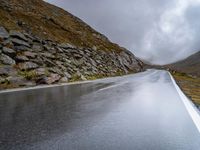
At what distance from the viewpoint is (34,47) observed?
36.9 metres

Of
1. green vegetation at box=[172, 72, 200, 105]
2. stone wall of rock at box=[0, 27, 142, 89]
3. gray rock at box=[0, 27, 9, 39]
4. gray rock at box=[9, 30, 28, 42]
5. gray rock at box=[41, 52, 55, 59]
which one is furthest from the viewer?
gray rock at box=[41, 52, 55, 59]

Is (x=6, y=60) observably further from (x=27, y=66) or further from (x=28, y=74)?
(x=28, y=74)

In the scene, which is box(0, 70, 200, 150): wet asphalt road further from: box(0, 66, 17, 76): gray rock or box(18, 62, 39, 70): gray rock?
box(18, 62, 39, 70): gray rock

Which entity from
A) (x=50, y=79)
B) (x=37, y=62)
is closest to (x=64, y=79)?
(x=37, y=62)

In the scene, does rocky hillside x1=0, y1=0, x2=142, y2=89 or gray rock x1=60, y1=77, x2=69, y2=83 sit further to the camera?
gray rock x1=60, y1=77, x2=69, y2=83

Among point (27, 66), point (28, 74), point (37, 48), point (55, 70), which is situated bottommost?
point (28, 74)

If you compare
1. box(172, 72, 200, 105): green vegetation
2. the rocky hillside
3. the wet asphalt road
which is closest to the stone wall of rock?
the rocky hillside

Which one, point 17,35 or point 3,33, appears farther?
point 17,35

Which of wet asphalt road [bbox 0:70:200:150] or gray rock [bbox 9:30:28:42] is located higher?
gray rock [bbox 9:30:28:42]

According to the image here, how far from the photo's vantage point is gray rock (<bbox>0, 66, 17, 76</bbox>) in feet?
82.1

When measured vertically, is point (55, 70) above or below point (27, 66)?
below

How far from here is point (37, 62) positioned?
32281 mm

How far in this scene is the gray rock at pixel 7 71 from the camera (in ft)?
82.1

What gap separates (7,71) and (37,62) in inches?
264
